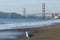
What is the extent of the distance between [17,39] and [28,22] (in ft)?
63.5

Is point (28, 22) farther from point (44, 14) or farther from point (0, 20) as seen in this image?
point (44, 14)

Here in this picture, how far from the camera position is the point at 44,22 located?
2848 cm

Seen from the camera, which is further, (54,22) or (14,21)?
(14,21)

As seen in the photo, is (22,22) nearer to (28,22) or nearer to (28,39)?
(28,22)

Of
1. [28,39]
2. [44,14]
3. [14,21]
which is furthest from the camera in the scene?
[14,21]

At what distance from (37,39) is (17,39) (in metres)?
1.05

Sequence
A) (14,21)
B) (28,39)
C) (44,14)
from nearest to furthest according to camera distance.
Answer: (28,39) < (44,14) < (14,21)

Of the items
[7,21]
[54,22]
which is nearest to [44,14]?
[54,22]

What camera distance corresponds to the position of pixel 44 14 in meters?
23.0

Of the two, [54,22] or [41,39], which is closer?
[41,39]

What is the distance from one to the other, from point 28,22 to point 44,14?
7453 millimetres

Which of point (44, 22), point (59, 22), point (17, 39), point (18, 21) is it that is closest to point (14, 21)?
point (18, 21)

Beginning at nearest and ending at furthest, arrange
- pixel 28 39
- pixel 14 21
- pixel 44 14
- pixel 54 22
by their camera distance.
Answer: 1. pixel 28 39
2. pixel 44 14
3. pixel 54 22
4. pixel 14 21

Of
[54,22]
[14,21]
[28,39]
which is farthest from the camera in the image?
[14,21]
